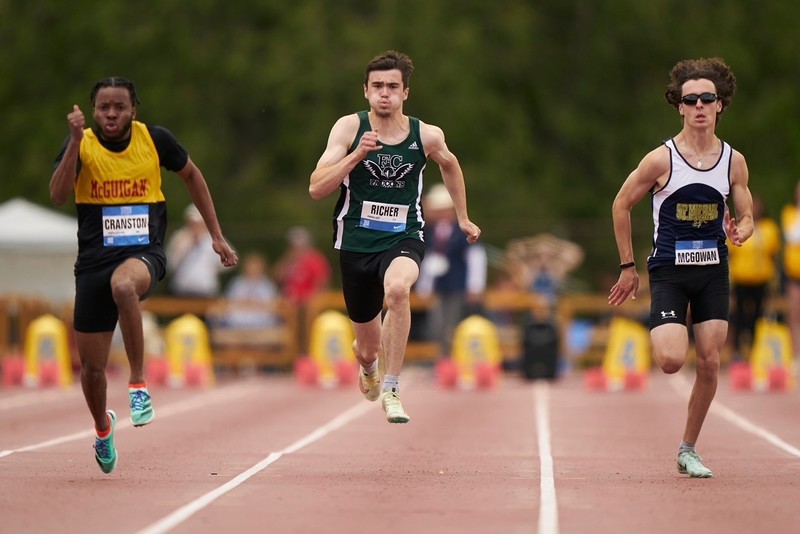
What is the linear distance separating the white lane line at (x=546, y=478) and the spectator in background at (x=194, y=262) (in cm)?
662

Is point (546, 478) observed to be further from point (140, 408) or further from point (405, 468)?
point (140, 408)

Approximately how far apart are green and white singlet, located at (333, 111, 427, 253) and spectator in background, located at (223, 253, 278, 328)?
44.9ft

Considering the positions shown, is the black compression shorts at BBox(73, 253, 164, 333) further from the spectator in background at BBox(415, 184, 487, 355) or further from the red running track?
the spectator in background at BBox(415, 184, 487, 355)

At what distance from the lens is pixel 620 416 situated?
54.3 feet

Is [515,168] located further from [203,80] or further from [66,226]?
[66,226]

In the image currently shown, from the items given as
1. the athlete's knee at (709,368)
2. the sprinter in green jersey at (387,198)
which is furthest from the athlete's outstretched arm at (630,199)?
the sprinter in green jersey at (387,198)

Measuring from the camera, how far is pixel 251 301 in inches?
995

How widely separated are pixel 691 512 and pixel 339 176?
3.33m

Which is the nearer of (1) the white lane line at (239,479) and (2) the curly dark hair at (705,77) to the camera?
(1) the white lane line at (239,479)

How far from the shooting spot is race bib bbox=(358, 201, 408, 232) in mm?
11469

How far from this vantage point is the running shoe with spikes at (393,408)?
36.4 feet

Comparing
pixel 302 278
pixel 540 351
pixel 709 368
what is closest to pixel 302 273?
pixel 302 278

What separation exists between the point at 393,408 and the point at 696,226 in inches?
87.3

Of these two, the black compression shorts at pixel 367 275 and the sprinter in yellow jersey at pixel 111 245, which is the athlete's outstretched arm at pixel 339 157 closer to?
the black compression shorts at pixel 367 275
